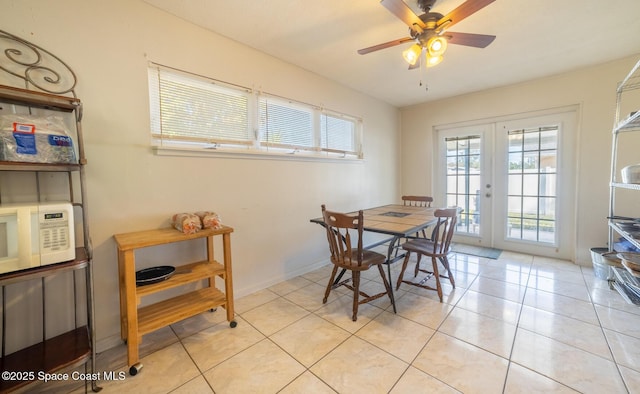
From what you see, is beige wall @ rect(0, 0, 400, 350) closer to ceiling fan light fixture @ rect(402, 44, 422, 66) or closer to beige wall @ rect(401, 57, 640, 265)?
ceiling fan light fixture @ rect(402, 44, 422, 66)

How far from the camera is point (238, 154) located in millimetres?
2348

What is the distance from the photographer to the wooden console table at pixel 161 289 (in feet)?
4.91

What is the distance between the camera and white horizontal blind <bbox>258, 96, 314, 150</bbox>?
256 centimetres

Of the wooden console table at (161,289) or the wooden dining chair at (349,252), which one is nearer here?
the wooden console table at (161,289)

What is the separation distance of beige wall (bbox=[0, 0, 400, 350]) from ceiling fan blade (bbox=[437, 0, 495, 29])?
65.1 inches

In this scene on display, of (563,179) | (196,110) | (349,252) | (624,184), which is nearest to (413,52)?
(349,252)

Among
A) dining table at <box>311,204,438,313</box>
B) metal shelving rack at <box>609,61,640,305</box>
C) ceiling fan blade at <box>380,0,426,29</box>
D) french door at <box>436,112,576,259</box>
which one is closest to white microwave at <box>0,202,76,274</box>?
dining table at <box>311,204,438,313</box>

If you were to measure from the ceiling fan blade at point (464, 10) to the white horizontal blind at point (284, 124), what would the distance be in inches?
64.3

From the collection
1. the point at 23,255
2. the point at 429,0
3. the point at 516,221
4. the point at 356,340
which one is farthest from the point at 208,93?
the point at 516,221

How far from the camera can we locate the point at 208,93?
2.19m

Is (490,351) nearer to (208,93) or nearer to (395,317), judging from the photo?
(395,317)

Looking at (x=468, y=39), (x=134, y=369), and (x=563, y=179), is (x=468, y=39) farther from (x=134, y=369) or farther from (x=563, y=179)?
(x=134, y=369)

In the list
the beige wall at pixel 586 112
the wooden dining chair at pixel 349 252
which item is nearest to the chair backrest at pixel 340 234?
the wooden dining chair at pixel 349 252

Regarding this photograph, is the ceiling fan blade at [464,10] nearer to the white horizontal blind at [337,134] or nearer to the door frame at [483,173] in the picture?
the white horizontal blind at [337,134]
